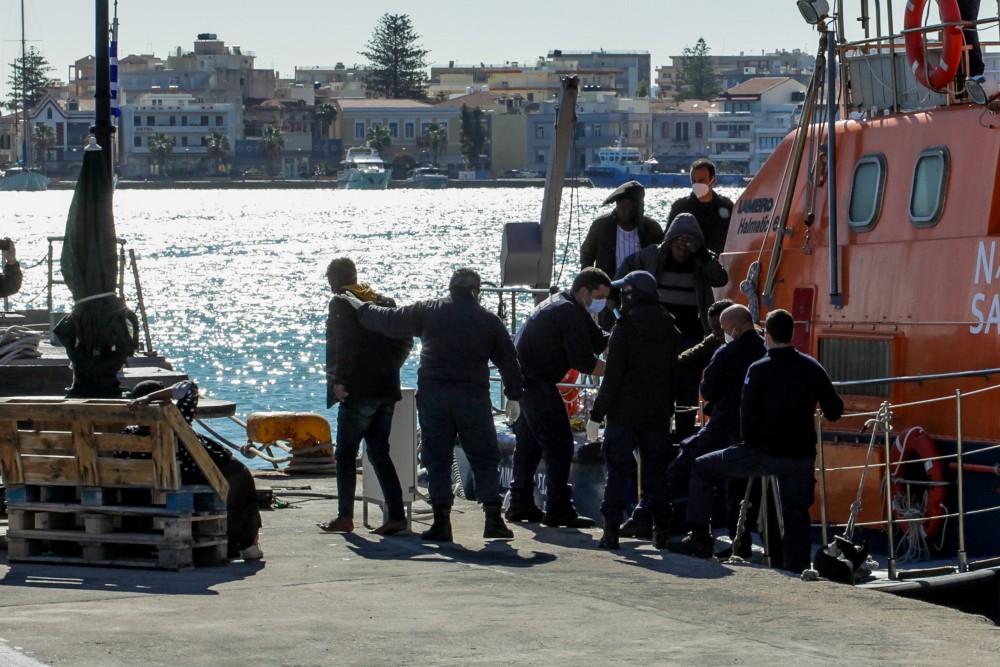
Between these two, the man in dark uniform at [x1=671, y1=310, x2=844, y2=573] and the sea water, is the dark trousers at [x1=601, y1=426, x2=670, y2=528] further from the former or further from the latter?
the sea water

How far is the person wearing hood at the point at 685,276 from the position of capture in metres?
11.2

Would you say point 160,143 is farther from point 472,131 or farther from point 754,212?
point 754,212

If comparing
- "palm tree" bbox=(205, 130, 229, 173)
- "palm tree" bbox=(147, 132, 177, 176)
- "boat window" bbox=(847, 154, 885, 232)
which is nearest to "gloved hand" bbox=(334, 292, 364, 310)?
"boat window" bbox=(847, 154, 885, 232)

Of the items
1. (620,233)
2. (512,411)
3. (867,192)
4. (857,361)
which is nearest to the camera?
(857,361)

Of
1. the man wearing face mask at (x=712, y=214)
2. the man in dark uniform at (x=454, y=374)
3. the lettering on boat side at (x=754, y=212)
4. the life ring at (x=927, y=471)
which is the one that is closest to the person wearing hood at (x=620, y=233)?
the man wearing face mask at (x=712, y=214)

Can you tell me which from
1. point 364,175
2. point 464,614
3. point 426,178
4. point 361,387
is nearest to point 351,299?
point 361,387

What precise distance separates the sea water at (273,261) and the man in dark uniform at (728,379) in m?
3.18

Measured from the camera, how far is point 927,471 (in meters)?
9.80

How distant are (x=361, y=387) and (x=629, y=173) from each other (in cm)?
16498

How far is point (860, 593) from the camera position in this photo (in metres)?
8.35

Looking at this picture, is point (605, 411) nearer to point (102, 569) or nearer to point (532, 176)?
point (102, 569)

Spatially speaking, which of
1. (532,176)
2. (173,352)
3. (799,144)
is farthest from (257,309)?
(532,176)

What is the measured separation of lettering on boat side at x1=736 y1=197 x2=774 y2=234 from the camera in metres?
11.8

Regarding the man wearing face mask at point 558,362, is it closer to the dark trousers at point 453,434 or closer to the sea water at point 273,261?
the dark trousers at point 453,434
